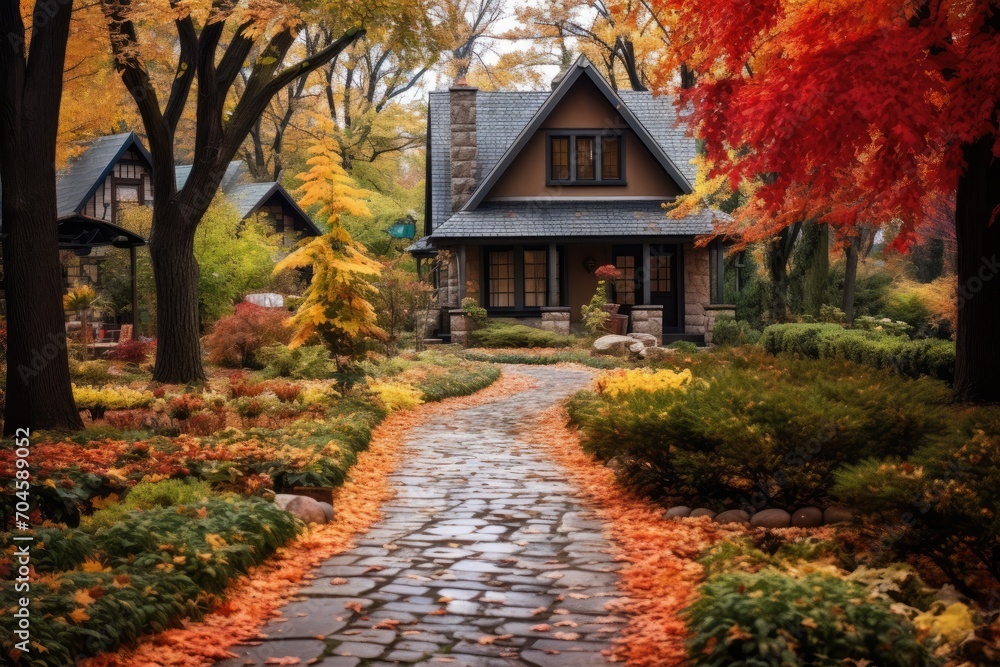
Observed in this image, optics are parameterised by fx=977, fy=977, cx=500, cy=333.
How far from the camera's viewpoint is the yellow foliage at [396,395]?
14.8 meters

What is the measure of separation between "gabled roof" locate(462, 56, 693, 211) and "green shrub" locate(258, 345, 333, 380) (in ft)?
39.1

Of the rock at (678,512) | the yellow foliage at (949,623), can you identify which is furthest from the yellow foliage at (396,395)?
the yellow foliage at (949,623)

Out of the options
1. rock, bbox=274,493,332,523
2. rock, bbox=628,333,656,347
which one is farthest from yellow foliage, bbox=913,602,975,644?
rock, bbox=628,333,656,347

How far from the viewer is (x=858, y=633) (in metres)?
4.62

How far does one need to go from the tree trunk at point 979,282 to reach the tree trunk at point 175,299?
11.2 m

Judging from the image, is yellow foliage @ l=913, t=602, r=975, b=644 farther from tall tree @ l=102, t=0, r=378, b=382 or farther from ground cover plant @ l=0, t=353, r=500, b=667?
tall tree @ l=102, t=0, r=378, b=382

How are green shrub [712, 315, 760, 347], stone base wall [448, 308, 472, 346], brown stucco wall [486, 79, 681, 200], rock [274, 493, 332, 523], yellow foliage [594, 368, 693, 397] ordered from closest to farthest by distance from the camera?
rock [274, 493, 332, 523] < yellow foliage [594, 368, 693, 397] < green shrub [712, 315, 760, 347] < stone base wall [448, 308, 472, 346] < brown stucco wall [486, 79, 681, 200]

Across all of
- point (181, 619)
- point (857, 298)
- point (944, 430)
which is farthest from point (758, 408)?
point (857, 298)

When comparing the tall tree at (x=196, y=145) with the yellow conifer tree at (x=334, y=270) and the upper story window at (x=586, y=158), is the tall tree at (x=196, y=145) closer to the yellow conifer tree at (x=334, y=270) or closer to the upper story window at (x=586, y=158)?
the yellow conifer tree at (x=334, y=270)

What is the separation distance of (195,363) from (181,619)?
10.8 metres

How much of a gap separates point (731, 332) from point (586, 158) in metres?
7.08

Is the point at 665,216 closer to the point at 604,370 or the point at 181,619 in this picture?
the point at 604,370

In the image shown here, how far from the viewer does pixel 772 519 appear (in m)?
7.66

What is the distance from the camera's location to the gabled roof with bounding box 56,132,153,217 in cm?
3281
